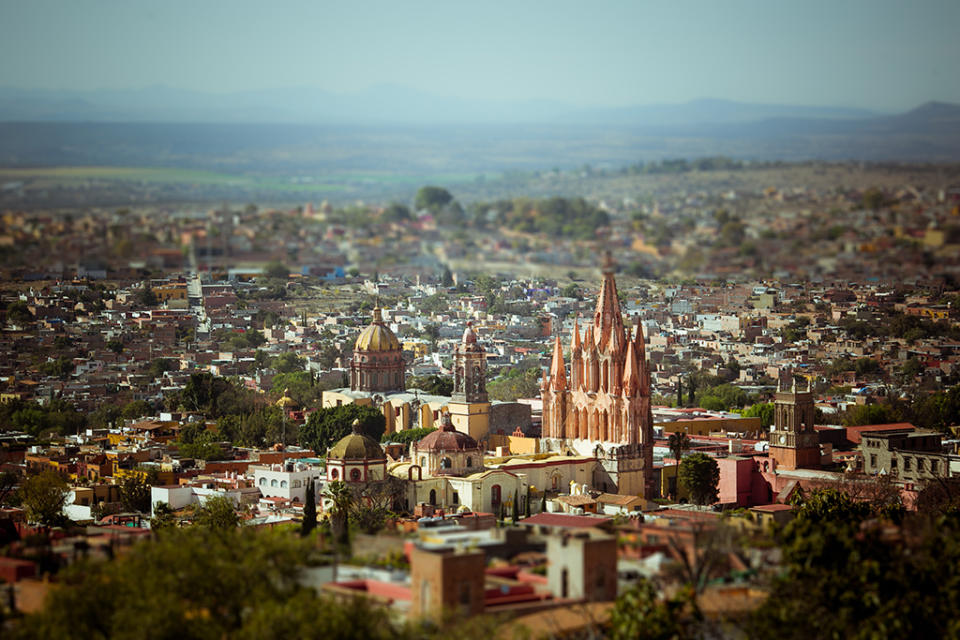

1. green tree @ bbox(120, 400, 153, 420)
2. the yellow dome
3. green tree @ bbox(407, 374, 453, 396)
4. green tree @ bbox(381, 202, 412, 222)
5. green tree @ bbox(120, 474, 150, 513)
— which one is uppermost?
green tree @ bbox(381, 202, 412, 222)

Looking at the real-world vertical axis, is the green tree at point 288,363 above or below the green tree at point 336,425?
below

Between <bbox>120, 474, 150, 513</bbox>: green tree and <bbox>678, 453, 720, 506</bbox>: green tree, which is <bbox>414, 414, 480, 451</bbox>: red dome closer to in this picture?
<bbox>678, 453, 720, 506</bbox>: green tree

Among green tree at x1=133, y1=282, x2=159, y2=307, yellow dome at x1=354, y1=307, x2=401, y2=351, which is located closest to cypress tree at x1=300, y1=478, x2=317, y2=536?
yellow dome at x1=354, y1=307, x2=401, y2=351

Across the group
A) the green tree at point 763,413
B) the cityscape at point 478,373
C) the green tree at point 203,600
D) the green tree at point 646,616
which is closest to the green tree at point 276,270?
the cityscape at point 478,373

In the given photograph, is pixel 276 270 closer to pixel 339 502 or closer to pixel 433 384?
pixel 433 384

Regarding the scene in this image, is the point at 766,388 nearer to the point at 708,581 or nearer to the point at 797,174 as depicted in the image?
the point at 797,174

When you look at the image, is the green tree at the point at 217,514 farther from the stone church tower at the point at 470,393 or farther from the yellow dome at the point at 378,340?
the yellow dome at the point at 378,340
